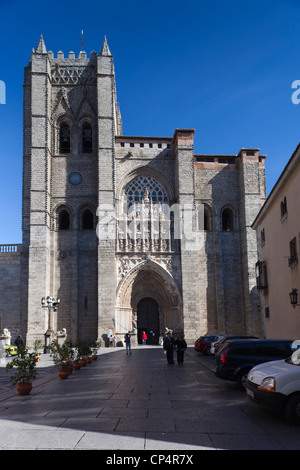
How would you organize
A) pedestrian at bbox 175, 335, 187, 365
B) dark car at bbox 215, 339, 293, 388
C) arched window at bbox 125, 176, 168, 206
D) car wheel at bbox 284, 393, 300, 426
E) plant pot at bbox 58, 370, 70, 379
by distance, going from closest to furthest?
1. car wheel at bbox 284, 393, 300, 426
2. dark car at bbox 215, 339, 293, 388
3. plant pot at bbox 58, 370, 70, 379
4. pedestrian at bbox 175, 335, 187, 365
5. arched window at bbox 125, 176, 168, 206

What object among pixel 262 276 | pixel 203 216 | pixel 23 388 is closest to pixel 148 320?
pixel 203 216

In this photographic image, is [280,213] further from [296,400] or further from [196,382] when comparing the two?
[296,400]

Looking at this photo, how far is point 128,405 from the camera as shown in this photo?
8266 millimetres

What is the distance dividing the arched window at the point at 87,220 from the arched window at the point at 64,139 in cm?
493

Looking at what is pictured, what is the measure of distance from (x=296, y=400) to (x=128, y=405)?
3076 mm

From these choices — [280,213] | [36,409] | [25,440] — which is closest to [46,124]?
[280,213]

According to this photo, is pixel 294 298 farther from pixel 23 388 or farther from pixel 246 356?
pixel 23 388

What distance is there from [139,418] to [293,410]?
93.8 inches

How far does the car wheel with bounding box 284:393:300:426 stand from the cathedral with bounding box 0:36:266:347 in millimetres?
22021

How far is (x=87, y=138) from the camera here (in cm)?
3291

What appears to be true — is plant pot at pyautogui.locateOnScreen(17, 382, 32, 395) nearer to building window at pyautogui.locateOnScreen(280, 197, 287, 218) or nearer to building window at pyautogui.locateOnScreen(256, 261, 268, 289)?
building window at pyautogui.locateOnScreen(280, 197, 287, 218)

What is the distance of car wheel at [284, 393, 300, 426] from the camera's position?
6750mm

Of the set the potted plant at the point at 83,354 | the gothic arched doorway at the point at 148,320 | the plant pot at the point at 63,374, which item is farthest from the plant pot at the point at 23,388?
the gothic arched doorway at the point at 148,320

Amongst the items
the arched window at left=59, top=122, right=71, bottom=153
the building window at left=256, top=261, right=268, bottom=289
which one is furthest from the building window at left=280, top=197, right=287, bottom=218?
the arched window at left=59, top=122, right=71, bottom=153
